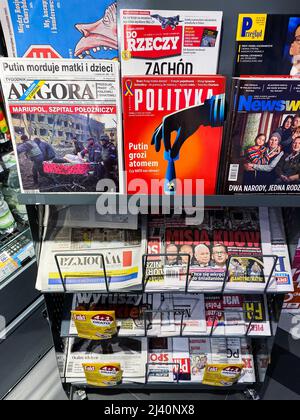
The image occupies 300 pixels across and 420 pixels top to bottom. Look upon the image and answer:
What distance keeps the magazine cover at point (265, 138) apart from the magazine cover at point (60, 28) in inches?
11.3

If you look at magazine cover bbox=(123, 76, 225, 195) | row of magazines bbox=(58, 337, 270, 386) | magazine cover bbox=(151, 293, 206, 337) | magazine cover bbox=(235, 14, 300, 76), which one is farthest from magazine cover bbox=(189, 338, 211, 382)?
magazine cover bbox=(235, 14, 300, 76)

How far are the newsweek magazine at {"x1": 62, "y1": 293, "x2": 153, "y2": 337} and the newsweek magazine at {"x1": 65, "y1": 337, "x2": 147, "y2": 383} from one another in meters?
0.22

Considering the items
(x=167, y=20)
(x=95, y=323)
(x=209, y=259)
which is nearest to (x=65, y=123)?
(x=167, y=20)

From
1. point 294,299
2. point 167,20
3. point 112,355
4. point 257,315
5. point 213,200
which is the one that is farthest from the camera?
point 294,299

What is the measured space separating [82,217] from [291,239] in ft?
2.05

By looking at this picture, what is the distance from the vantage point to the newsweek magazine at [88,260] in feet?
3.87

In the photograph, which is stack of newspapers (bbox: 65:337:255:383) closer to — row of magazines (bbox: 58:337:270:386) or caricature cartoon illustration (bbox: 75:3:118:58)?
row of magazines (bbox: 58:337:270:386)

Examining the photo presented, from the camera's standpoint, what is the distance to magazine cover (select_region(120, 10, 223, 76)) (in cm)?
78

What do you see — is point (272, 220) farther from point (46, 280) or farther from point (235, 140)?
point (46, 280)

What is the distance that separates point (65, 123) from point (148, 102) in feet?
0.63

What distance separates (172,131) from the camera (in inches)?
35.9

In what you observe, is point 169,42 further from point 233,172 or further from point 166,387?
point 166,387

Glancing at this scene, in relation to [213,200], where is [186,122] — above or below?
above
